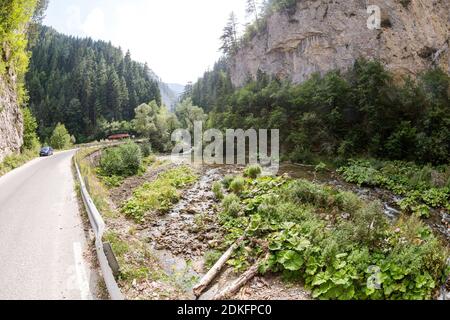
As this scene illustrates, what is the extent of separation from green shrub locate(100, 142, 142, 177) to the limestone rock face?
6321 millimetres

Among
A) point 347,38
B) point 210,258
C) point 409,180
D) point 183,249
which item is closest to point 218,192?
point 183,249

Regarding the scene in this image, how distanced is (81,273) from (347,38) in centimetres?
3764

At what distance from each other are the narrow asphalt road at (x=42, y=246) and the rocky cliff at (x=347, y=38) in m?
29.5

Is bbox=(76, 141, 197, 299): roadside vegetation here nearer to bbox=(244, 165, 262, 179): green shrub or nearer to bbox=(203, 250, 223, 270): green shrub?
bbox=(203, 250, 223, 270): green shrub

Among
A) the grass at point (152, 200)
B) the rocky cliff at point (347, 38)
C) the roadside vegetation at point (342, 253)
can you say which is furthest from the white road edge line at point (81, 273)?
the rocky cliff at point (347, 38)

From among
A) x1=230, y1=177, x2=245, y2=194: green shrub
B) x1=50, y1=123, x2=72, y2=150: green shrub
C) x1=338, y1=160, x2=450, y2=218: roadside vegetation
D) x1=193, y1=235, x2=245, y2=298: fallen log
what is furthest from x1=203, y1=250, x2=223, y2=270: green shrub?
x1=50, y1=123, x2=72, y2=150: green shrub

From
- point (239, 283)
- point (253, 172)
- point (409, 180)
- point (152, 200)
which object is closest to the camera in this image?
point (239, 283)

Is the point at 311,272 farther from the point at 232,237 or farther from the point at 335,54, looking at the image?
→ the point at 335,54

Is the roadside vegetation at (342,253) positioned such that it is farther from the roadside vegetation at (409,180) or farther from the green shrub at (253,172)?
the green shrub at (253,172)

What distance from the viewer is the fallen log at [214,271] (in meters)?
7.42

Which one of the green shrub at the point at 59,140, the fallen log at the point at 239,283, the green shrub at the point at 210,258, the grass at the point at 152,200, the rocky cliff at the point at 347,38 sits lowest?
the green shrub at the point at 210,258

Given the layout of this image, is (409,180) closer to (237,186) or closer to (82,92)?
(237,186)

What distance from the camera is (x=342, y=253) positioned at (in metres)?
7.93
